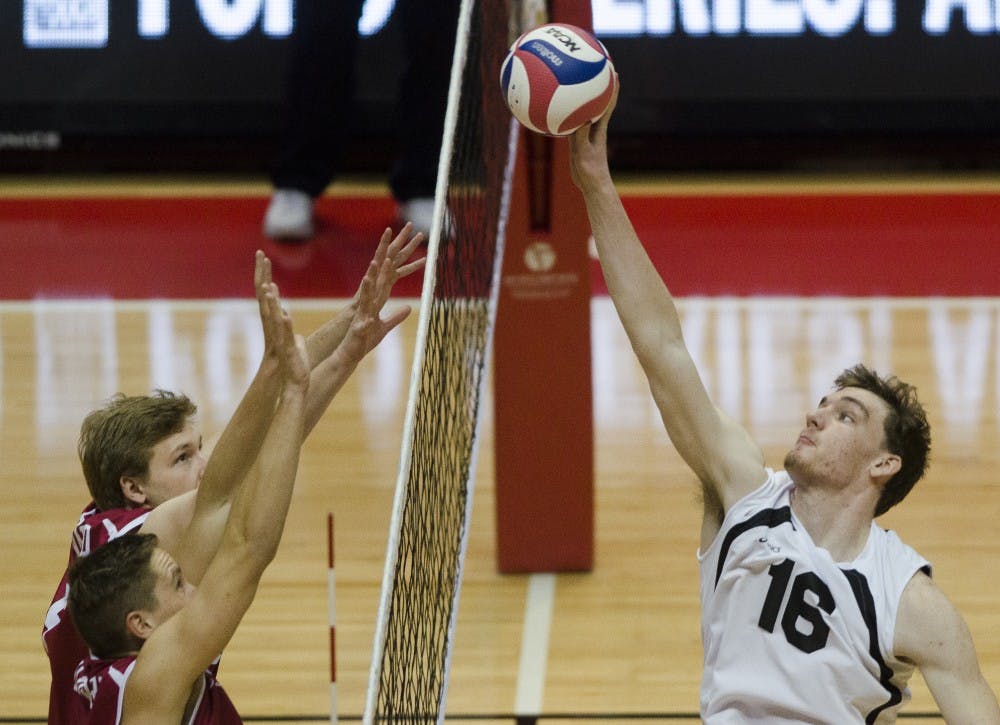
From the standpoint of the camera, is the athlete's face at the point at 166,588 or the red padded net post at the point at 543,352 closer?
the athlete's face at the point at 166,588

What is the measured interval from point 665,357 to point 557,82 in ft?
3.02

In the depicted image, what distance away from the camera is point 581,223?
6.89 metres

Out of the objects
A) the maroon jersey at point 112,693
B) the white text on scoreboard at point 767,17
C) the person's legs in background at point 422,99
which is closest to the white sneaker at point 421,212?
the person's legs in background at point 422,99

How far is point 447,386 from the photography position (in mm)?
6262

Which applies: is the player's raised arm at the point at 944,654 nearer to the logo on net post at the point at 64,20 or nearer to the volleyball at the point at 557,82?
the volleyball at the point at 557,82

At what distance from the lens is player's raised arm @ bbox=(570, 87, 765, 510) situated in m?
4.15

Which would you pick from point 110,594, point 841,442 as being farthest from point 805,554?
point 110,594

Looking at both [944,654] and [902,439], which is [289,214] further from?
[944,654]

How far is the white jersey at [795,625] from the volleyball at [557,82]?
47.4 inches

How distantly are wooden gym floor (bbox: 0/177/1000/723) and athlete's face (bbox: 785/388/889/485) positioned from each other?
0.62m

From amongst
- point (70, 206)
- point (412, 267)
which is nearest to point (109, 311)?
point (70, 206)

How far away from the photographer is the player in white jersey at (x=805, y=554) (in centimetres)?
394

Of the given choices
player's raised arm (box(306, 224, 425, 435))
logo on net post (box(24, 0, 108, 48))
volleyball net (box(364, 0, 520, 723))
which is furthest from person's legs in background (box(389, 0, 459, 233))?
player's raised arm (box(306, 224, 425, 435))

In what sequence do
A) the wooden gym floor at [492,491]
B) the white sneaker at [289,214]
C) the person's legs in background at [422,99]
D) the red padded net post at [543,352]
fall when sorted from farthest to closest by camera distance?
the white sneaker at [289,214]
the person's legs in background at [422,99]
the red padded net post at [543,352]
the wooden gym floor at [492,491]
